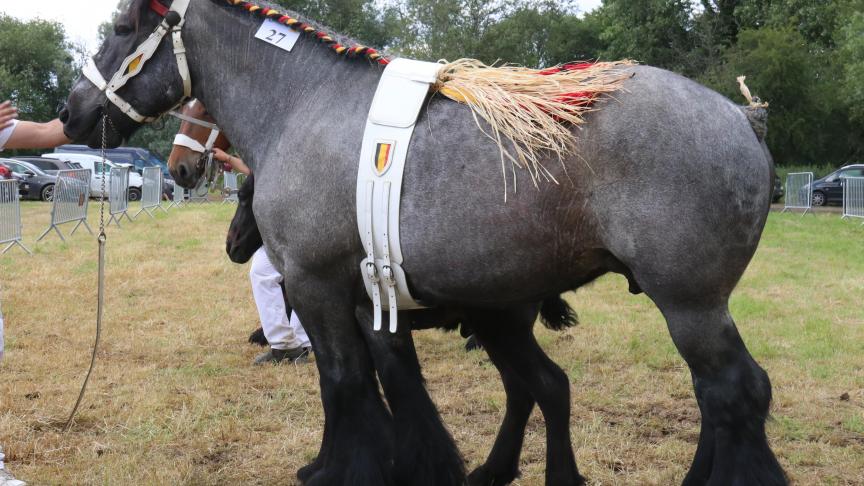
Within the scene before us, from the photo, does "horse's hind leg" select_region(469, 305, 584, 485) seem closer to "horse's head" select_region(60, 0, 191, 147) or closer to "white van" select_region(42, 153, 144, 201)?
"horse's head" select_region(60, 0, 191, 147)

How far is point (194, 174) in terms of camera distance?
169 inches

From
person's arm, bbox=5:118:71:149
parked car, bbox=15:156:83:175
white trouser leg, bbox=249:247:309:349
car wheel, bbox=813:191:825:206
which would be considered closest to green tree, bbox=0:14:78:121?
parked car, bbox=15:156:83:175

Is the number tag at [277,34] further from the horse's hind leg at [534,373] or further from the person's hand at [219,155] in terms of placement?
the horse's hind leg at [534,373]

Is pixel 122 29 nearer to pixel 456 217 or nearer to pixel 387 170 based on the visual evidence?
pixel 387 170

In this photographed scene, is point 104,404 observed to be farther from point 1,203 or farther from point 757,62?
point 757,62

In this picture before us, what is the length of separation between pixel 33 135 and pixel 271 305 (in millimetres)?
2580

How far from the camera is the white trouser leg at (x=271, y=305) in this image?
20.8 feet

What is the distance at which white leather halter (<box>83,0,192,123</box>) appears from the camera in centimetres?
333

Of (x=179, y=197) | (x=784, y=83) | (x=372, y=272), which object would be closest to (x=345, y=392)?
(x=372, y=272)

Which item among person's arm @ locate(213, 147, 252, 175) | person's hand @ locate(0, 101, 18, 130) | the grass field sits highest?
person's hand @ locate(0, 101, 18, 130)

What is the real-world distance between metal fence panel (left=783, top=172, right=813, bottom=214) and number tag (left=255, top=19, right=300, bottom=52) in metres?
21.6

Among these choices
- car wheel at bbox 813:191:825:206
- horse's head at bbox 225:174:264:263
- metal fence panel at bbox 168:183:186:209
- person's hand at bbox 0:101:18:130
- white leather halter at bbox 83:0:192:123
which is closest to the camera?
white leather halter at bbox 83:0:192:123

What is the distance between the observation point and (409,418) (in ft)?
10.6

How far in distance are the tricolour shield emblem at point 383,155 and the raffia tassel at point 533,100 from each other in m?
0.30
